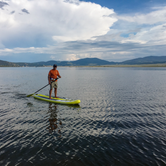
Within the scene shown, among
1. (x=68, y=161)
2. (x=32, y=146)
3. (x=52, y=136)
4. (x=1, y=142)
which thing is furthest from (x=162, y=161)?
(x=1, y=142)

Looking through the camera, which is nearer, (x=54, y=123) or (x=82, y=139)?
(x=82, y=139)

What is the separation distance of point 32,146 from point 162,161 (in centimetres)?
716

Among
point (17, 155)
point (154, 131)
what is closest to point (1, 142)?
point (17, 155)

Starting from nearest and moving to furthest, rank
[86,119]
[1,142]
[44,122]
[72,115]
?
[1,142]
[44,122]
[86,119]
[72,115]

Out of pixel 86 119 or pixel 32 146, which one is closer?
pixel 32 146

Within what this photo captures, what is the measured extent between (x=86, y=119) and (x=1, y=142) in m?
6.69

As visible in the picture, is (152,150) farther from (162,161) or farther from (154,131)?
(154,131)

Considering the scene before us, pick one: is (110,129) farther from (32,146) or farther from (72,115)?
(32,146)

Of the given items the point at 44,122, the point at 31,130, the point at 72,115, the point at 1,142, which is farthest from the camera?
the point at 72,115

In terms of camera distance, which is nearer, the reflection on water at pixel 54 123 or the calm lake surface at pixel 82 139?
the calm lake surface at pixel 82 139

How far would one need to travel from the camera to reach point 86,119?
12305 mm

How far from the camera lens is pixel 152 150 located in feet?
25.5

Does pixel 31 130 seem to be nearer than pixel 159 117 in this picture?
Yes

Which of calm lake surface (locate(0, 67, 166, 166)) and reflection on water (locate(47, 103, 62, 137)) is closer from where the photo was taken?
calm lake surface (locate(0, 67, 166, 166))
